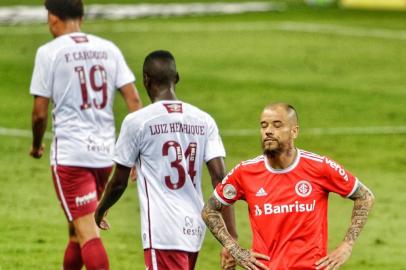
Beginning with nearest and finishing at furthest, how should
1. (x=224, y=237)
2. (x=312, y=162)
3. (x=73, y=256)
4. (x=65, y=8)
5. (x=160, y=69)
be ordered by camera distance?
(x=312, y=162) → (x=224, y=237) → (x=160, y=69) → (x=65, y=8) → (x=73, y=256)

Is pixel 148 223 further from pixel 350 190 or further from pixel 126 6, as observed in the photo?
pixel 126 6

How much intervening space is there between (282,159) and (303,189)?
9.2 inches

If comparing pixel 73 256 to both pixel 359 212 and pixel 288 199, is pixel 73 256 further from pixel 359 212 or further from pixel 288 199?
pixel 359 212

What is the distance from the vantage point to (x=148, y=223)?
9.88 m

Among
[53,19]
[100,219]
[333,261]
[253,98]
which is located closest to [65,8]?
[53,19]

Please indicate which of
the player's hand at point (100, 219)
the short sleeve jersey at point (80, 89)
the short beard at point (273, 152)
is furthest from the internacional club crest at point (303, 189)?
the short sleeve jersey at point (80, 89)

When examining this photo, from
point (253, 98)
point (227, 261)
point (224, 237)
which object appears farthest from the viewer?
point (253, 98)

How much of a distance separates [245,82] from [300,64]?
8.92ft

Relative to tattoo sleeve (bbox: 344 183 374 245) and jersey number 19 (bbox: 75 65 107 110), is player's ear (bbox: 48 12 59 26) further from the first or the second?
tattoo sleeve (bbox: 344 183 374 245)

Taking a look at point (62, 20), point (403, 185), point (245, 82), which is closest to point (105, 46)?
point (62, 20)

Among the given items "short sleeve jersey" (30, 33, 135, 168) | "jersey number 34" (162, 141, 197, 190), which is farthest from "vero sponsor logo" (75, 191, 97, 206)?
"jersey number 34" (162, 141, 197, 190)

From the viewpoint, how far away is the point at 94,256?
1177cm

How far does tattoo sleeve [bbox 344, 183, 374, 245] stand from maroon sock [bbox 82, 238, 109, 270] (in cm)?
298

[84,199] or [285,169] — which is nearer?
[285,169]
